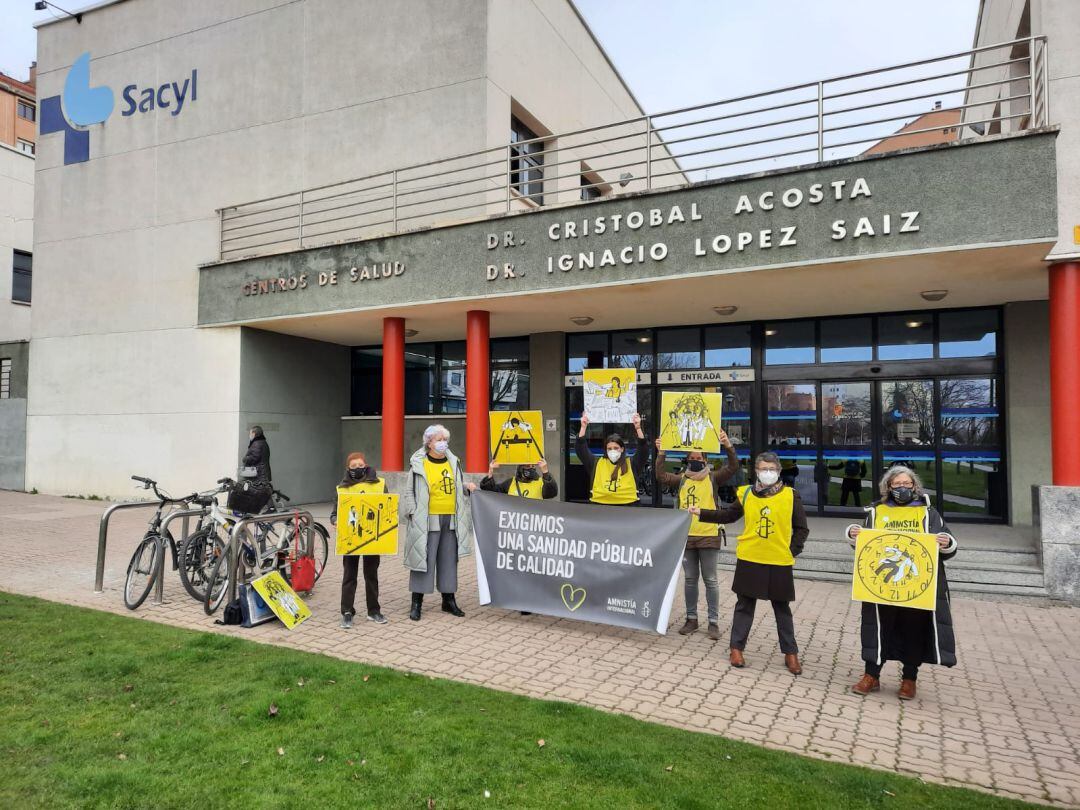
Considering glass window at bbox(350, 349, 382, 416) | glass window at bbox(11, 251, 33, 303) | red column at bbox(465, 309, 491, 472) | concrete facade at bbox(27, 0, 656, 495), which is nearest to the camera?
red column at bbox(465, 309, 491, 472)

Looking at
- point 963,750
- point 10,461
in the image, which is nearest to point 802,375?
point 963,750

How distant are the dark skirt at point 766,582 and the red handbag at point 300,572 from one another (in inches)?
179

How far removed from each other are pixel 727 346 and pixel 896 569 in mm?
8651

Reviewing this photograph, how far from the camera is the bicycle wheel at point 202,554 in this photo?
23.6ft

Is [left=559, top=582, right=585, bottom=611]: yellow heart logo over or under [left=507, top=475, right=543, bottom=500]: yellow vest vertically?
under

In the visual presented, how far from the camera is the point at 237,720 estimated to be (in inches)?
165

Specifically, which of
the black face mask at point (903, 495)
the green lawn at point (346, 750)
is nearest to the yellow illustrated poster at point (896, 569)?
the black face mask at point (903, 495)

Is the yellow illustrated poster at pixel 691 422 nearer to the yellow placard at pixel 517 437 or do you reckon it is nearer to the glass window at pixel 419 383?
the yellow placard at pixel 517 437

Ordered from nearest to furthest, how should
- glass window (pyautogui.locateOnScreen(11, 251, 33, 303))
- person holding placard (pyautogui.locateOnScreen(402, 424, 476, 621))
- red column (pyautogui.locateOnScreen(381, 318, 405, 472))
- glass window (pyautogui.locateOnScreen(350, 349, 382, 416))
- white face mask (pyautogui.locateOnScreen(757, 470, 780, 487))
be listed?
white face mask (pyautogui.locateOnScreen(757, 470, 780, 487)), person holding placard (pyautogui.locateOnScreen(402, 424, 476, 621)), red column (pyautogui.locateOnScreen(381, 318, 405, 472)), glass window (pyautogui.locateOnScreen(350, 349, 382, 416)), glass window (pyautogui.locateOnScreen(11, 251, 33, 303))

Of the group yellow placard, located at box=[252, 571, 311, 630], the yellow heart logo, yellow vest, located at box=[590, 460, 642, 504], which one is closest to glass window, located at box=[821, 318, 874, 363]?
yellow vest, located at box=[590, 460, 642, 504]

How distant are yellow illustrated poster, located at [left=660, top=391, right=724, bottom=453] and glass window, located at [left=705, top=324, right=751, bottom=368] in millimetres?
6011

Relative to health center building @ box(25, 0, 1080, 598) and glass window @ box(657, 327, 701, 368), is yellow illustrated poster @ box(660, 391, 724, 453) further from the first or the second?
glass window @ box(657, 327, 701, 368)

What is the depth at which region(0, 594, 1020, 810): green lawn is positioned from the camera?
337 centimetres

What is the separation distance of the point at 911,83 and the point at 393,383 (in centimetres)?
924
